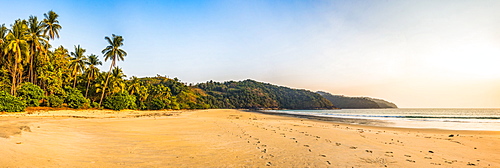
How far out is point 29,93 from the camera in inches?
1358

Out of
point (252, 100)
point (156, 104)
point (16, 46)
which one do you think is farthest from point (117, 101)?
point (252, 100)

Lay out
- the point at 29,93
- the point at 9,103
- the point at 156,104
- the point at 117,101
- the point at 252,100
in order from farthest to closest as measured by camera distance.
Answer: the point at 252,100
the point at 156,104
the point at 117,101
the point at 29,93
the point at 9,103

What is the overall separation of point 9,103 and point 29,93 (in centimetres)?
626

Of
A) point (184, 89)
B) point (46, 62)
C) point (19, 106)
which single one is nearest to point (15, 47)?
point (19, 106)

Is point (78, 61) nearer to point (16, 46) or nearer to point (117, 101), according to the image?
point (117, 101)

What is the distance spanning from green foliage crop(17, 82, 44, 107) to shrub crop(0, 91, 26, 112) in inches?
161

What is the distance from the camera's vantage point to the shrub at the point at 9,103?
28641 millimetres

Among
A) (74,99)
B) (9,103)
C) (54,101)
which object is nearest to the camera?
(9,103)

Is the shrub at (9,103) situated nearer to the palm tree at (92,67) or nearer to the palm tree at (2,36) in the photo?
the palm tree at (2,36)

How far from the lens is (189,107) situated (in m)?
104

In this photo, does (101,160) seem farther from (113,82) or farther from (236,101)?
(236,101)

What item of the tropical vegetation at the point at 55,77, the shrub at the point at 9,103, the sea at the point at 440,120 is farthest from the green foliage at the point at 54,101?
the sea at the point at 440,120

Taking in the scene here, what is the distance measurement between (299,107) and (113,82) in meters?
160

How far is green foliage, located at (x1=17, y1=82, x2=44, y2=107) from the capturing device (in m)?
33.8
